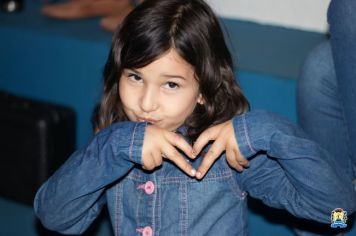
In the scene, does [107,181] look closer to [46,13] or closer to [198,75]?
[198,75]

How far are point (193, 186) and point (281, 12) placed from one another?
88 cm

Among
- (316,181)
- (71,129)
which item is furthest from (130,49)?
(71,129)

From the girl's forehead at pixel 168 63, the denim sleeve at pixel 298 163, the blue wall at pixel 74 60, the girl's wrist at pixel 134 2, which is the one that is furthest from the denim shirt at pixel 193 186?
the girl's wrist at pixel 134 2

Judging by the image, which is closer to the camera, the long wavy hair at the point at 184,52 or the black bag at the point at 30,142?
the long wavy hair at the point at 184,52

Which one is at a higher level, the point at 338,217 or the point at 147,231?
the point at 338,217

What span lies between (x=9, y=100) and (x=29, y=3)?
445 mm

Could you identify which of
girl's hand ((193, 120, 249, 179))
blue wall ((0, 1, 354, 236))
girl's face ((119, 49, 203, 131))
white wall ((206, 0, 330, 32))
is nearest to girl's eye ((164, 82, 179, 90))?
girl's face ((119, 49, 203, 131))

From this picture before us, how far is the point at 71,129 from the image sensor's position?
1.86 meters

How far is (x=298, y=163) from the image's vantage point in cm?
109

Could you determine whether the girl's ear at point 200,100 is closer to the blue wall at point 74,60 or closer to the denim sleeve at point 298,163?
the denim sleeve at point 298,163

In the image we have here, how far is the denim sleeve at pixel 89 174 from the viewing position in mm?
1121

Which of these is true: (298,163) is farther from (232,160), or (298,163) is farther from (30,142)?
(30,142)

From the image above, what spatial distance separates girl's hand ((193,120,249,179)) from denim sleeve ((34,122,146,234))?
10 cm

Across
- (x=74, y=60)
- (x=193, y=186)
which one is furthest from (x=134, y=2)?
(x=193, y=186)
